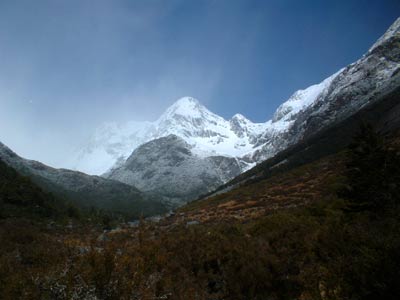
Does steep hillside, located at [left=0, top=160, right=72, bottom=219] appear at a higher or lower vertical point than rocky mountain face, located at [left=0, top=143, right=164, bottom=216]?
lower

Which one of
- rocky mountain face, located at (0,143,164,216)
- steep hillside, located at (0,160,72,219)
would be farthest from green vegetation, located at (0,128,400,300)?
rocky mountain face, located at (0,143,164,216)

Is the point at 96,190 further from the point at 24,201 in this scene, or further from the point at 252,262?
the point at 252,262

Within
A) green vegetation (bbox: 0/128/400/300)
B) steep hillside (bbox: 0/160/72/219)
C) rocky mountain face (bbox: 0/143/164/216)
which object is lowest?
green vegetation (bbox: 0/128/400/300)

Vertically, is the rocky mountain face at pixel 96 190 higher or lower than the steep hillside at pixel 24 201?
higher

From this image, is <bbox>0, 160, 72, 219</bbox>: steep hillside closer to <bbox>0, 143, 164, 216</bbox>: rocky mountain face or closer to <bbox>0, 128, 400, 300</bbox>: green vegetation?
<bbox>0, 128, 400, 300</bbox>: green vegetation

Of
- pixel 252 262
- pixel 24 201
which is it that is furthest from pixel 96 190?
pixel 252 262

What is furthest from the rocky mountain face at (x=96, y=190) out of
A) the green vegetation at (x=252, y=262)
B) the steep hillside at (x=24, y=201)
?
the green vegetation at (x=252, y=262)

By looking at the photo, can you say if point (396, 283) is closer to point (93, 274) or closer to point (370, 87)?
point (93, 274)

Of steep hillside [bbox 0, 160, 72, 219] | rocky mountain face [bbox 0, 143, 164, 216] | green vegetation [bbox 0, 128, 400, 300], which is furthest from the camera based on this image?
rocky mountain face [bbox 0, 143, 164, 216]

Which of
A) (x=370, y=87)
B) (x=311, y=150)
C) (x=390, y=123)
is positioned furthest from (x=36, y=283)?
(x=370, y=87)

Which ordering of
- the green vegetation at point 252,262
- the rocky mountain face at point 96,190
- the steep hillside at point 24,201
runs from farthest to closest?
the rocky mountain face at point 96,190, the steep hillside at point 24,201, the green vegetation at point 252,262

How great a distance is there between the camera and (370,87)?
113125mm

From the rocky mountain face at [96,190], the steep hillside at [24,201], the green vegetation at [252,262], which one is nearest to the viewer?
the green vegetation at [252,262]

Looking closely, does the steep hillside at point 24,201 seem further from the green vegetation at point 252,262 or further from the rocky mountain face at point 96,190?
the rocky mountain face at point 96,190
